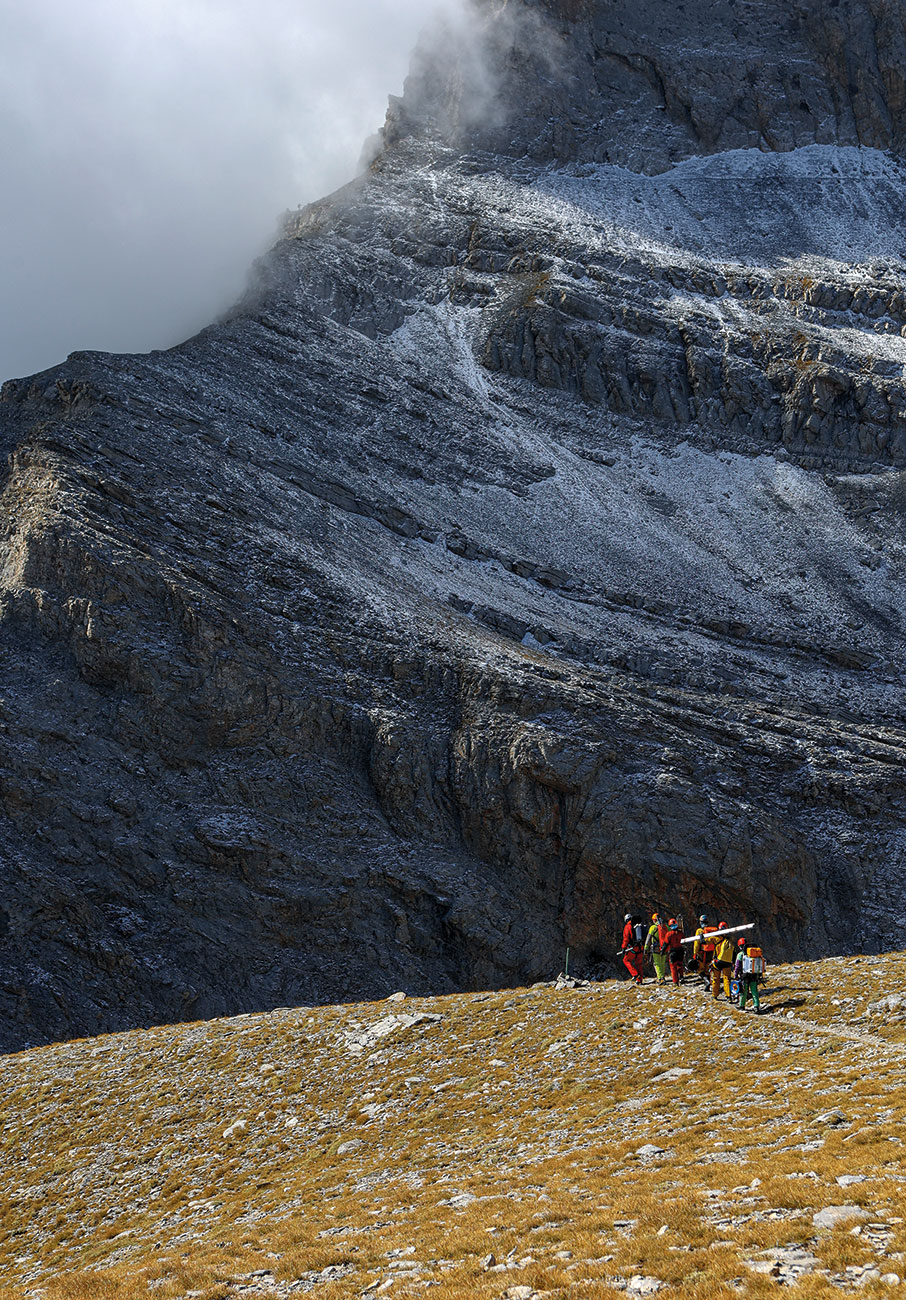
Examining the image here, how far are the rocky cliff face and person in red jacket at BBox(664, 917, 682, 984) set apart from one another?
24919mm

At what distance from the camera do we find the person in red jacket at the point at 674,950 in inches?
1066

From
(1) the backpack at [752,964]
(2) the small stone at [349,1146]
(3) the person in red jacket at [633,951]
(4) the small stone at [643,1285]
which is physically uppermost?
(1) the backpack at [752,964]

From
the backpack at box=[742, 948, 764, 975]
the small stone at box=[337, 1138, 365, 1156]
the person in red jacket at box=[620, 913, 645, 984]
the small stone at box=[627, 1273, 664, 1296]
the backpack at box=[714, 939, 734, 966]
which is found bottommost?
the small stone at box=[337, 1138, 365, 1156]

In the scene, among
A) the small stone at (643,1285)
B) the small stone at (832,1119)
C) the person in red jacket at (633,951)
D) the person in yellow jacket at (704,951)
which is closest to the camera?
the small stone at (643,1285)

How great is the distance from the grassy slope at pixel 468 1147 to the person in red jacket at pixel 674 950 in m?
1.19

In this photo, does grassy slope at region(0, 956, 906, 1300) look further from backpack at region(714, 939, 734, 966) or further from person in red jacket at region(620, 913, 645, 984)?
person in red jacket at region(620, 913, 645, 984)

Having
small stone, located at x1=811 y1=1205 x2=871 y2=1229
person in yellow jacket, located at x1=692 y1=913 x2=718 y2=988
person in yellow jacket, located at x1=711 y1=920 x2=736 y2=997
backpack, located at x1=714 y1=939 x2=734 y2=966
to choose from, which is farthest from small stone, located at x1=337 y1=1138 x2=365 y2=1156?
person in yellow jacket, located at x1=692 y1=913 x2=718 y2=988

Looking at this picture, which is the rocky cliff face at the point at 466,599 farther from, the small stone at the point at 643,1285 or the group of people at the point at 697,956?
the small stone at the point at 643,1285

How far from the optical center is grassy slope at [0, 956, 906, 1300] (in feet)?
40.0

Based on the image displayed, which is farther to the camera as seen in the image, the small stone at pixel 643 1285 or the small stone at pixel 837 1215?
the small stone at pixel 837 1215

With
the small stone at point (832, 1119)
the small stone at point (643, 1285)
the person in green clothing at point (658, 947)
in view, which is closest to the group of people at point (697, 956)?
the person in green clothing at point (658, 947)

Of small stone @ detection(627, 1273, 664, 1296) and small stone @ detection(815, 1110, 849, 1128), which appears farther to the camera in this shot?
small stone @ detection(815, 1110, 849, 1128)

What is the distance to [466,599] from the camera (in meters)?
68.4

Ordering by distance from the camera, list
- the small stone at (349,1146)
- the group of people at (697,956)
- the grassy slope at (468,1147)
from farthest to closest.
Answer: the group of people at (697,956) → the small stone at (349,1146) → the grassy slope at (468,1147)
